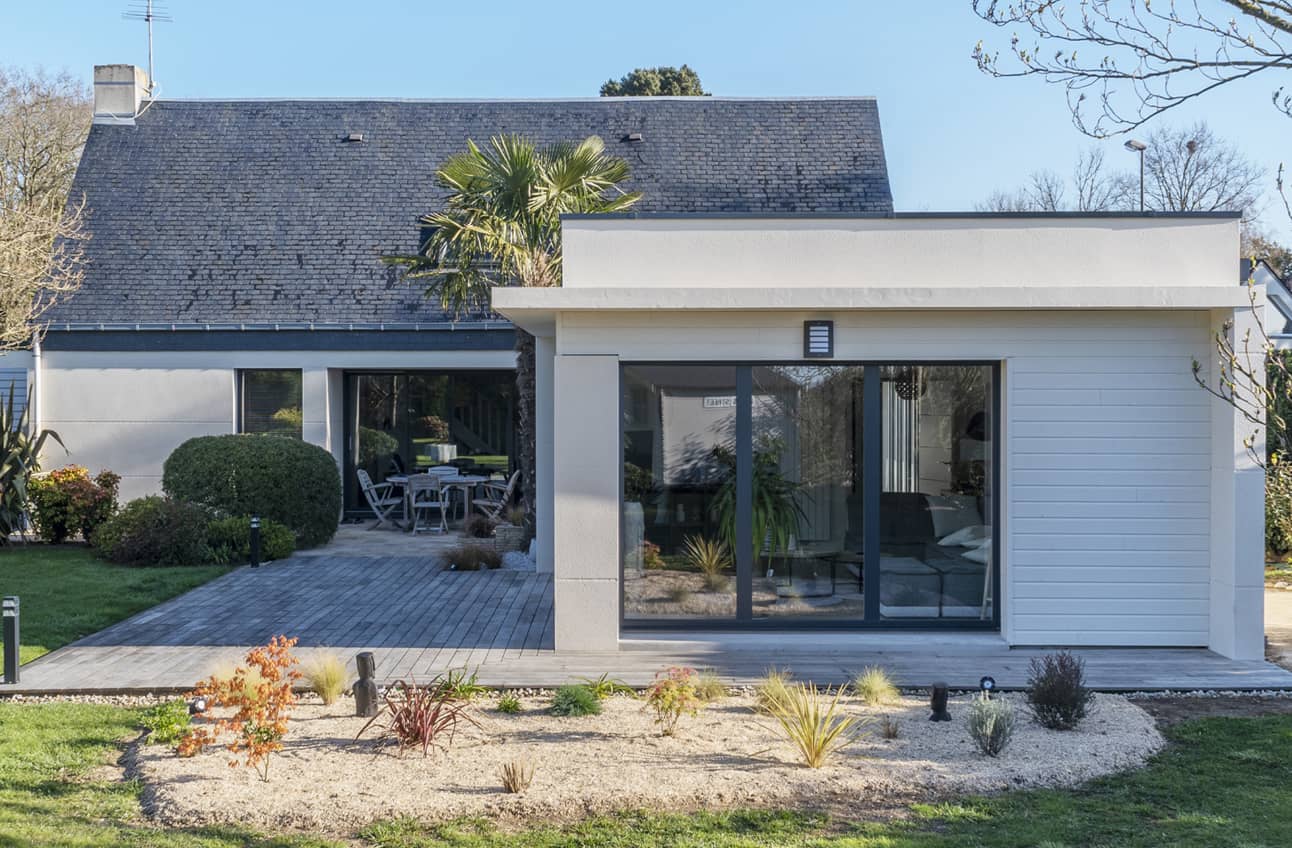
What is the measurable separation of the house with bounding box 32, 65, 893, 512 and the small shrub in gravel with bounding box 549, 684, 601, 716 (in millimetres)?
10424

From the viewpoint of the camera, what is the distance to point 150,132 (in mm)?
19281

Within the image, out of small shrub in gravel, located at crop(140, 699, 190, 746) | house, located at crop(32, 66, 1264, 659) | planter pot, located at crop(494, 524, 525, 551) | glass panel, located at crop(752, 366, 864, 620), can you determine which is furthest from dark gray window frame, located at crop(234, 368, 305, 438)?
small shrub in gravel, located at crop(140, 699, 190, 746)

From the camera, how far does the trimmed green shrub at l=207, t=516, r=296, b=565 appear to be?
44.3 feet

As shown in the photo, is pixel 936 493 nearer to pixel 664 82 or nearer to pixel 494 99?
pixel 494 99

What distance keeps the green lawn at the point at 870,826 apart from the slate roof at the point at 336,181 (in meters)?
12.0

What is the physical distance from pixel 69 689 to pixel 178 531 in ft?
19.2

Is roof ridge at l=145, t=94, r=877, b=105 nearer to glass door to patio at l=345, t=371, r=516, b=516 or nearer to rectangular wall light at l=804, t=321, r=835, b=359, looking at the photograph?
glass door to patio at l=345, t=371, r=516, b=516

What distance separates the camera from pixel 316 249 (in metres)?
17.8

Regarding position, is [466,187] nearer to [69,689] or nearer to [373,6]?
[373,6]

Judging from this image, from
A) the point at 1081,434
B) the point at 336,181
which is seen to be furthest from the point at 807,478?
the point at 336,181

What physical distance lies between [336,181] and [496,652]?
1216 centimetres

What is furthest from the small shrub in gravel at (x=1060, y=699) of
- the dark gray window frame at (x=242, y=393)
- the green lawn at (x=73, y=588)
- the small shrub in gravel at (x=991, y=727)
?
the dark gray window frame at (x=242, y=393)

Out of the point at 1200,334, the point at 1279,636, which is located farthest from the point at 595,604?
the point at 1279,636

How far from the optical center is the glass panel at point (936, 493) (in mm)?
8797
